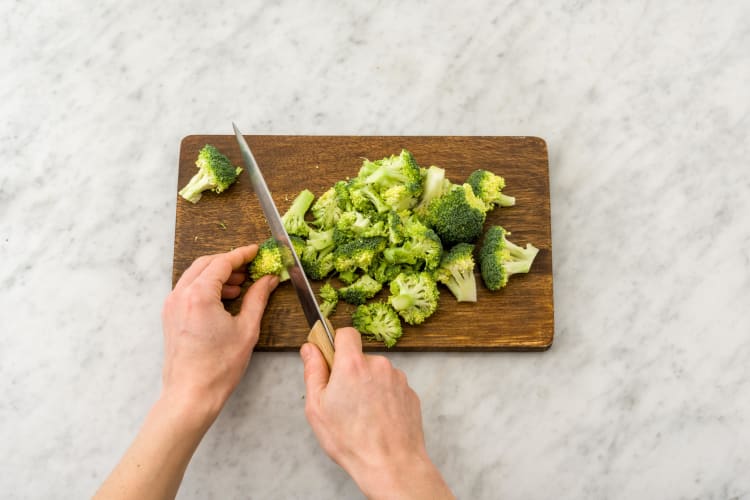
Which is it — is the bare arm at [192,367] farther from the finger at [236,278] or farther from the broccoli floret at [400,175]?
the broccoli floret at [400,175]

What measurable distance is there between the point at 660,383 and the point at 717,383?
8.8 inches

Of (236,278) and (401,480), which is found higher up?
(236,278)

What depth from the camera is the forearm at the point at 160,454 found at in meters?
2.18

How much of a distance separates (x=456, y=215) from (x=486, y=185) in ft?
0.63

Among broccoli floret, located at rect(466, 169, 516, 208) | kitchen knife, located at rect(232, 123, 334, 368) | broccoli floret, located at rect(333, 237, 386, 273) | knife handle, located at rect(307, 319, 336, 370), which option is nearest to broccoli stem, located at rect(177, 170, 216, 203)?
kitchen knife, located at rect(232, 123, 334, 368)

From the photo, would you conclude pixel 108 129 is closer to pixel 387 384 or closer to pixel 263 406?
pixel 263 406

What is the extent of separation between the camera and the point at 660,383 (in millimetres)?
2658

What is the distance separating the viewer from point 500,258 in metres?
2.48

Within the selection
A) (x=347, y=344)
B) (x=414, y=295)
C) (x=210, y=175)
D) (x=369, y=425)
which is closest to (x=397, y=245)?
(x=414, y=295)

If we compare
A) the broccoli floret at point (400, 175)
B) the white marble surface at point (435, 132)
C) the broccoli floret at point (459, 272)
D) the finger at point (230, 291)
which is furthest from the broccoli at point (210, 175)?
the broccoli floret at point (459, 272)

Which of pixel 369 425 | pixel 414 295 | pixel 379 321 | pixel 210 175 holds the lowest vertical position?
pixel 369 425

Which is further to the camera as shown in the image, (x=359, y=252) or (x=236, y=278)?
(x=236, y=278)

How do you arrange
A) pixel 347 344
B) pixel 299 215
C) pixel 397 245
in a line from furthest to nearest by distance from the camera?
pixel 299 215
pixel 397 245
pixel 347 344

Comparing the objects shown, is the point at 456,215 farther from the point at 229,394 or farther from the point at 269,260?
the point at 229,394
